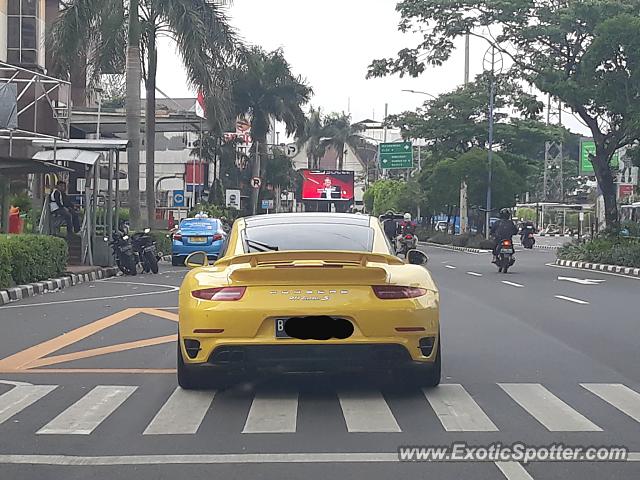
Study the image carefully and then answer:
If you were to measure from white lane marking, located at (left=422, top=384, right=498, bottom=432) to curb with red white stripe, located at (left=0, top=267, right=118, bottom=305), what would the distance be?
1063 cm

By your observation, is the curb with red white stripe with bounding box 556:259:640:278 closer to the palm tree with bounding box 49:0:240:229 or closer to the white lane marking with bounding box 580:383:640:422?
the palm tree with bounding box 49:0:240:229

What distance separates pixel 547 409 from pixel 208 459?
2.79 metres

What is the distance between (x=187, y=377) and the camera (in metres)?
8.27

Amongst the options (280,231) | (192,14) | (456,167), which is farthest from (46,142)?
(456,167)

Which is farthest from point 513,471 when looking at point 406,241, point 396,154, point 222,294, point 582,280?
point 396,154

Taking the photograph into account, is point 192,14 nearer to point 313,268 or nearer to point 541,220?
point 313,268

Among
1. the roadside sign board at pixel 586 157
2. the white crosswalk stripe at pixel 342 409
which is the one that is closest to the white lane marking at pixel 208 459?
the white crosswalk stripe at pixel 342 409

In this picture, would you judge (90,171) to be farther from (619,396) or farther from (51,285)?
(619,396)

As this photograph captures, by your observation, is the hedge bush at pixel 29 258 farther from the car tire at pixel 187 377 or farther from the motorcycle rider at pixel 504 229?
the motorcycle rider at pixel 504 229

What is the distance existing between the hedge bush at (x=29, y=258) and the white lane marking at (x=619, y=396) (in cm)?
1183

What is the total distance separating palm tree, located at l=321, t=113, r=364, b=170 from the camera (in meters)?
91.0

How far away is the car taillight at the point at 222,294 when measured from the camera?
773 centimetres

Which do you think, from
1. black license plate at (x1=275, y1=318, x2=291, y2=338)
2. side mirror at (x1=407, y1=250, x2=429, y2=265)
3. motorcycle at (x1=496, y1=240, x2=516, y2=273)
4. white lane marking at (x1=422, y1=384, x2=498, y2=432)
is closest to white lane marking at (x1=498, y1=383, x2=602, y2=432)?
white lane marking at (x1=422, y1=384, x2=498, y2=432)

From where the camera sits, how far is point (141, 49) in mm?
32719
